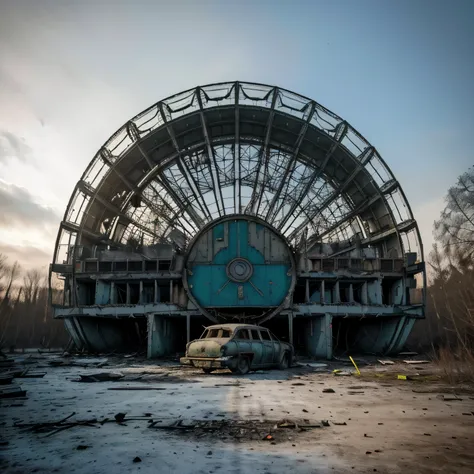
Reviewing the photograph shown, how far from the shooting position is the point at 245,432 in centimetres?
589

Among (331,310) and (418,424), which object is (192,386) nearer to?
(418,424)

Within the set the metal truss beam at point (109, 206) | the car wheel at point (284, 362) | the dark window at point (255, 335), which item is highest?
the metal truss beam at point (109, 206)

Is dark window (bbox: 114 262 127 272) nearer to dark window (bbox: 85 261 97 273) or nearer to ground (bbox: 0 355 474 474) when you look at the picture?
dark window (bbox: 85 261 97 273)

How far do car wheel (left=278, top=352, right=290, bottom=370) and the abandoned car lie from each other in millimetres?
41

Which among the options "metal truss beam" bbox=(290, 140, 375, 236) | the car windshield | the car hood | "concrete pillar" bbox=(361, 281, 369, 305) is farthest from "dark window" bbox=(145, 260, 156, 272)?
"concrete pillar" bbox=(361, 281, 369, 305)

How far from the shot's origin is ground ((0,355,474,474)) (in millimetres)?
4469

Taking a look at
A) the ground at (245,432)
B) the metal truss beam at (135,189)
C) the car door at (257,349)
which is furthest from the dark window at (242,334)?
the metal truss beam at (135,189)

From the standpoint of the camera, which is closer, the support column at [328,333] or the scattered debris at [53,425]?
the scattered debris at [53,425]

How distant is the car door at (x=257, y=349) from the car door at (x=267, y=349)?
0.63ft

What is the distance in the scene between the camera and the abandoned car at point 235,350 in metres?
14.2

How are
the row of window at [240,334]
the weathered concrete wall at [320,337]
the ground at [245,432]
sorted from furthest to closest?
1. the weathered concrete wall at [320,337]
2. the row of window at [240,334]
3. the ground at [245,432]

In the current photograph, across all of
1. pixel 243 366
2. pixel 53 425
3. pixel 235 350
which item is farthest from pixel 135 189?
pixel 53 425

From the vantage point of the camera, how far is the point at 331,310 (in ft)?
79.8

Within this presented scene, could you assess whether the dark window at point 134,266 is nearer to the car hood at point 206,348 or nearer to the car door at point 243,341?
the car hood at point 206,348
